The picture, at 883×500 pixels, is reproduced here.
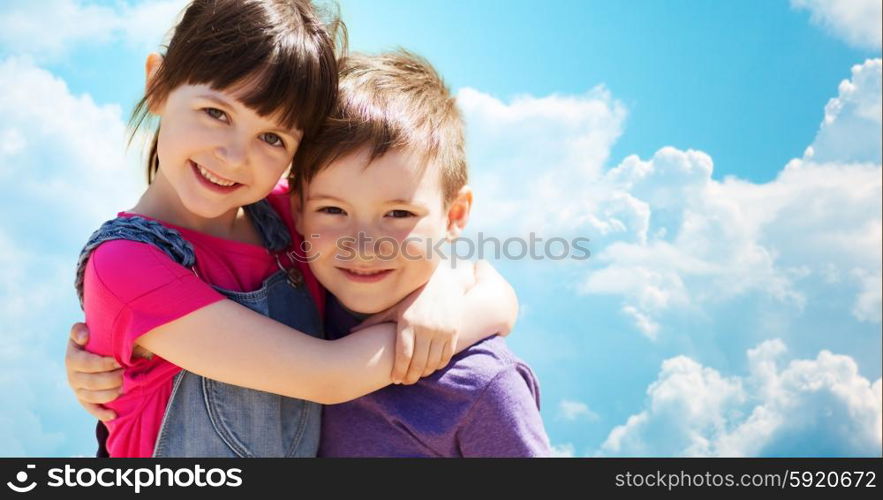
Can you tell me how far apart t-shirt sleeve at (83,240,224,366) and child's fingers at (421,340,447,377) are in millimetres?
590

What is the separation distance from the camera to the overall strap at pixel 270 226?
98.9 inches

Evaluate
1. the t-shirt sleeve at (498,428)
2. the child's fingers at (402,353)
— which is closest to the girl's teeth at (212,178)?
the child's fingers at (402,353)

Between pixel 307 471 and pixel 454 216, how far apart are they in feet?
2.95

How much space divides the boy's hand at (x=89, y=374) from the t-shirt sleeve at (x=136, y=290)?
4.0 inches

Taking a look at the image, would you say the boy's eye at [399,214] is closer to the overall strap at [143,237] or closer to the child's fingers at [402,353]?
the child's fingers at [402,353]

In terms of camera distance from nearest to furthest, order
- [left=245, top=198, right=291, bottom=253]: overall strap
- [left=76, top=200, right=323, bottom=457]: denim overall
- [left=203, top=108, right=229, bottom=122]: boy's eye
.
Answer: [left=76, top=200, right=323, bottom=457]: denim overall, [left=203, top=108, right=229, bottom=122]: boy's eye, [left=245, top=198, right=291, bottom=253]: overall strap

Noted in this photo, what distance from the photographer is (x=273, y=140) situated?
236 cm

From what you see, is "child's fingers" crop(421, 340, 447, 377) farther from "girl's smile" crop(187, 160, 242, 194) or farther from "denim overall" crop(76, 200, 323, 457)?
"girl's smile" crop(187, 160, 242, 194)

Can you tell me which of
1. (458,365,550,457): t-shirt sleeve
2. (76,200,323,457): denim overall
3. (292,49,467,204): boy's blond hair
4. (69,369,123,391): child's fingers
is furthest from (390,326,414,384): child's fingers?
(69,369,123,391): child's fingers

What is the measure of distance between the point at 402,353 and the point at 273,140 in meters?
0.72

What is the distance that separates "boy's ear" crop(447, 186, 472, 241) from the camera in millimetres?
2590

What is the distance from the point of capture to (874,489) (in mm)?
2625

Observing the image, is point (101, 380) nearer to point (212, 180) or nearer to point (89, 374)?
point (89, 374)


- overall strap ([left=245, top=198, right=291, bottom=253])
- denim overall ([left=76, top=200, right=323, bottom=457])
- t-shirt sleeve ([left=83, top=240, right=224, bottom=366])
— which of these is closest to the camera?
t-shirt sleeve ([left=83, top=240, right=224, bottom=366])
